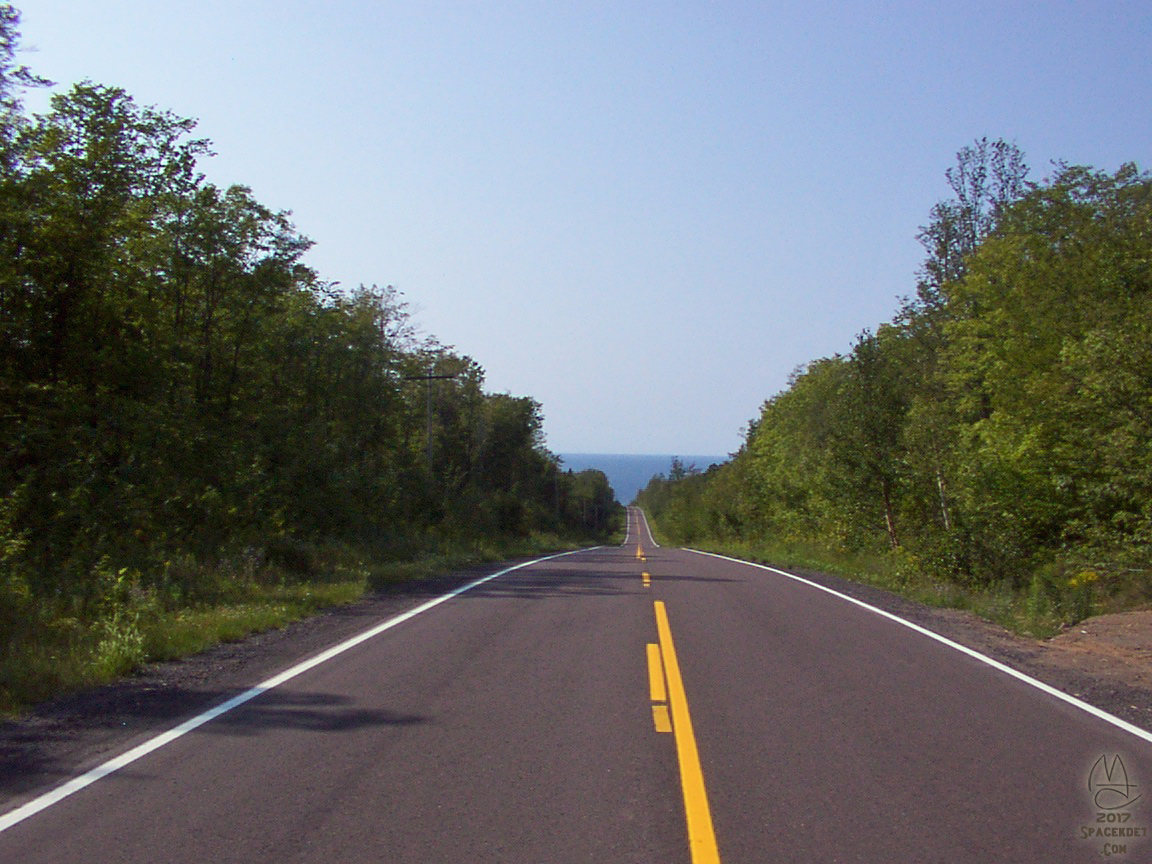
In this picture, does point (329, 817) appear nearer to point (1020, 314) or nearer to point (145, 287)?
point (145, 287)

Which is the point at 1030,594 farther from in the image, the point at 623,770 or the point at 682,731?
the point at 623,770

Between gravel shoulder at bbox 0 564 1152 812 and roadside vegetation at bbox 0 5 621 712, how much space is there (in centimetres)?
47

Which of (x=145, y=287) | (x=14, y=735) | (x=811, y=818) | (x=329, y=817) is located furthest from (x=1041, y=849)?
(x=145, y=287)

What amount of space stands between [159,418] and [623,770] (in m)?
15.0

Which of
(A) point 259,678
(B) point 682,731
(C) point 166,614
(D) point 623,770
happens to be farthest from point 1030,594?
(C) point 166,614

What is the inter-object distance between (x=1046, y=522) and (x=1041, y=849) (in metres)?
22.8

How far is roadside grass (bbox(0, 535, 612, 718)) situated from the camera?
836cm

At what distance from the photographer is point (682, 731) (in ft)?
22.3

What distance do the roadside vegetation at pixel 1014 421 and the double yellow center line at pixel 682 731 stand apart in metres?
6.54

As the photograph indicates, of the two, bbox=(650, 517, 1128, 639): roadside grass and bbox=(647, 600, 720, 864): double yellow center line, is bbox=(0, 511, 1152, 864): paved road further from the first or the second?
bbox=(650, 517, 1128, 639): roadside grass

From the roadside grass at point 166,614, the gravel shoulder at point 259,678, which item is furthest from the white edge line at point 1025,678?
the roadside grass at point 166,614

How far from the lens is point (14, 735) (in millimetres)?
6574

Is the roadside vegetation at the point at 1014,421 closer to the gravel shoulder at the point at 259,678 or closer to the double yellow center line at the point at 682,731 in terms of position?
the gravel shoulder at the point at 259,678

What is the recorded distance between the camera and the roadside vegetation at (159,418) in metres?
12.1
